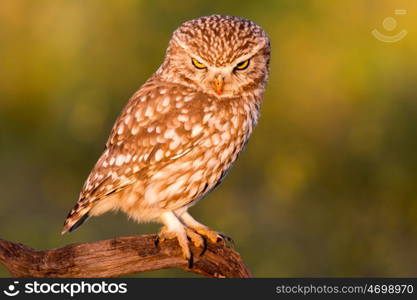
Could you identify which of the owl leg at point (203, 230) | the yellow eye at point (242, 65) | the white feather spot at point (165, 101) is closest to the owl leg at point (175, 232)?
the owl leg at point (203, 230)

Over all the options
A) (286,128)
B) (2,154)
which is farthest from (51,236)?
(286,128)

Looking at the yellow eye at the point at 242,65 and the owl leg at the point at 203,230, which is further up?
the yellow eye at the point at 242,65

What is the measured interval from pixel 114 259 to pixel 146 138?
1.92 ft

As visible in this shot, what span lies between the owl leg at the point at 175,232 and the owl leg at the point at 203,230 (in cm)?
11

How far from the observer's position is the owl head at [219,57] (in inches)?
159

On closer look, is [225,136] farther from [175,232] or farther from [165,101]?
[175,232]

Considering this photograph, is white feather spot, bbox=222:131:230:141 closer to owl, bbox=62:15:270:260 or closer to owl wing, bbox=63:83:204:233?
owl, bbox=62:15:270:260

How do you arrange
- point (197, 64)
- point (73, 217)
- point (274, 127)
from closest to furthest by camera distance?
point (197, 64), point (73, 217), point (274, 127)

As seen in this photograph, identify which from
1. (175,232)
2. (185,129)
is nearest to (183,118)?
(185,129)

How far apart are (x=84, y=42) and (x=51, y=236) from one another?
2.52 metres

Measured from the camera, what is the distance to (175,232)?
13.8 feet

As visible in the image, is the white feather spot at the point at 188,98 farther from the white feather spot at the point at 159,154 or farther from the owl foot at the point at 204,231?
the owl foot at the point at 204,231

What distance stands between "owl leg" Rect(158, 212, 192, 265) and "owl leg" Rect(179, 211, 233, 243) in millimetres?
110

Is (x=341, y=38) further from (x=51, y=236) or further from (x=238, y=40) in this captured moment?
(x=238, y=40)
